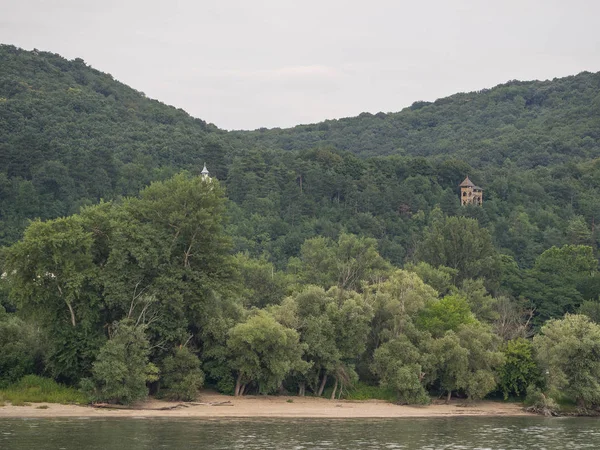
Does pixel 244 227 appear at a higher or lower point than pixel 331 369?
higher

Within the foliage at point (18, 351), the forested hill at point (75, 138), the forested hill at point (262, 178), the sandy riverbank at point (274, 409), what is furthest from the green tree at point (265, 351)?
the forested hill at point (75, 138)

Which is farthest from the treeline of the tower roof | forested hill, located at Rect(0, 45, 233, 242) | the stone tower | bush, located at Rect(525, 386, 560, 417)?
the tower roof

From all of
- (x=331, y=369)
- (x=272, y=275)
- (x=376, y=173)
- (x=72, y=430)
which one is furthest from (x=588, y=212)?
(x=72, y=430)

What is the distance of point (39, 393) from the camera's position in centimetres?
4559

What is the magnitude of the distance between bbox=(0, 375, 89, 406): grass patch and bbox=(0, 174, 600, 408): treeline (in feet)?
1.79

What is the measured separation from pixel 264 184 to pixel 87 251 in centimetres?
6831

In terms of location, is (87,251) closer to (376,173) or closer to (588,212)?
(376,173)

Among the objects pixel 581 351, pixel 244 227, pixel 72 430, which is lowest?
pixel 72 430

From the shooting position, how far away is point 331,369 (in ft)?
166

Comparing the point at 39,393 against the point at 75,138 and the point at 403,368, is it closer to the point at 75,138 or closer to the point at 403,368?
the point at 403,368

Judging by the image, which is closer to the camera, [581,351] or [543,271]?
[581,351]

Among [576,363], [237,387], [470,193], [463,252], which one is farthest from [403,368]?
[470,193]

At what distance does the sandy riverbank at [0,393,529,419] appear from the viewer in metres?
43.8

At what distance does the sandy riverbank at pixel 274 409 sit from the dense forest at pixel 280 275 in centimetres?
94
